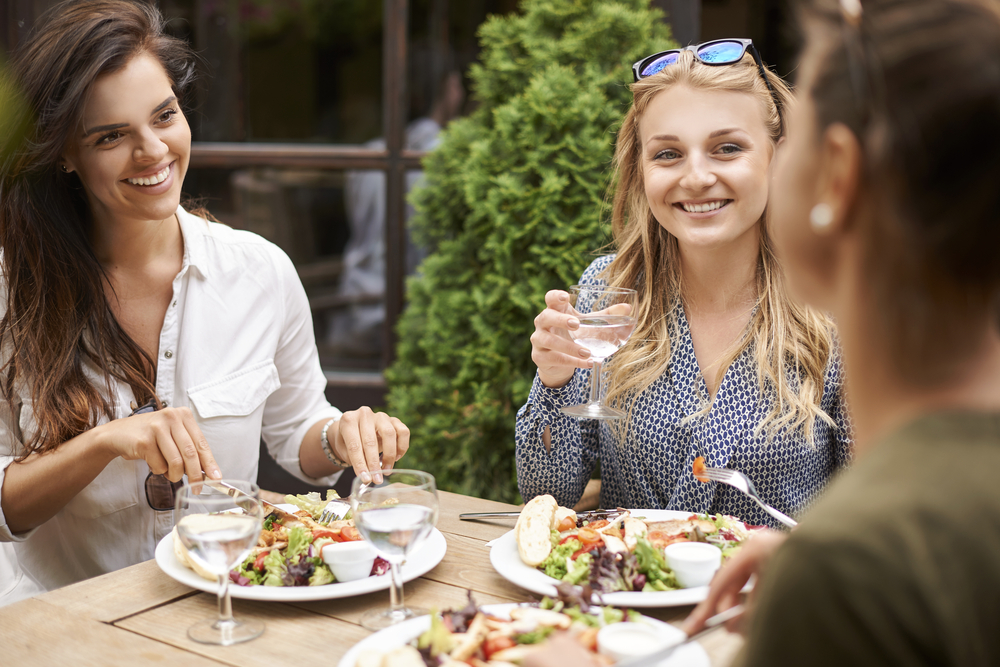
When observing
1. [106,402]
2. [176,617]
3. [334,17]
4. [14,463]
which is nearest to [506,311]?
[106,402]

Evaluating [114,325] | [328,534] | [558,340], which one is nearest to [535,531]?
[328,534]

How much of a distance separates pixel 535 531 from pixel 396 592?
1.03ft

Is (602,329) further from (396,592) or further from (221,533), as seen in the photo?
(221,533)

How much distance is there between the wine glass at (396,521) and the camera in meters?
1.19

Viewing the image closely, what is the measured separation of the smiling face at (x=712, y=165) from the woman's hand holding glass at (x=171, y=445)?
1.21 meters

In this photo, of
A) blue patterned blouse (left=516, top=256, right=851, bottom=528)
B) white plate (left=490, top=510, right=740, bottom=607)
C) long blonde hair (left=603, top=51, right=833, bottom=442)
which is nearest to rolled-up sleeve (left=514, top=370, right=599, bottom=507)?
blue patterned blouse (left=516, top=256, right=851, bottom=528)

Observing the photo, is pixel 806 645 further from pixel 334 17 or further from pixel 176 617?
pixel 334 17

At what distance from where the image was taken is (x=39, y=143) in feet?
6.34

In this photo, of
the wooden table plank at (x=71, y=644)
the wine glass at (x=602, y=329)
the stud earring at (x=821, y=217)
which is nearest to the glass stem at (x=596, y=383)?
the wine glass at (x=602, y=329)

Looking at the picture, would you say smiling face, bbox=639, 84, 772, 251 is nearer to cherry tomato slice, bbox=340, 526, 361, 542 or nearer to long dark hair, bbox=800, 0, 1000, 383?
cherry tomato slice, bbox=340, 526, 361, 542

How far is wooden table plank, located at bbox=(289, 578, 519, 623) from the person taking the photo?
4.43 ft

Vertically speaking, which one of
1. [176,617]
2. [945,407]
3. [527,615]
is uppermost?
[945,407]

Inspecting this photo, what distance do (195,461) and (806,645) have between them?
128 cm

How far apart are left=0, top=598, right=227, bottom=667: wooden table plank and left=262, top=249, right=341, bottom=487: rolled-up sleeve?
1038 mm
